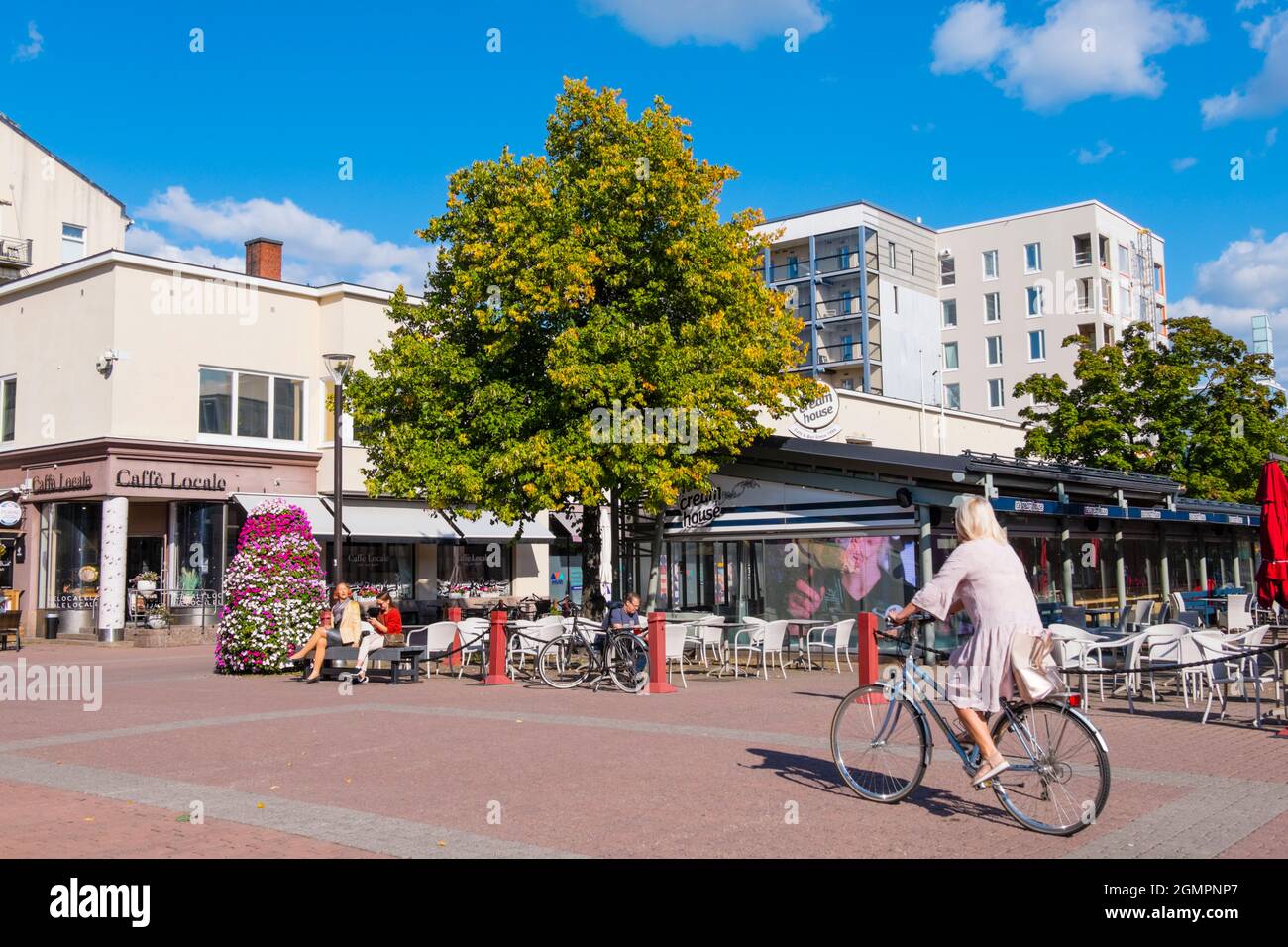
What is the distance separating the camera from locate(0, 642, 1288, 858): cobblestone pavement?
21.9 feet

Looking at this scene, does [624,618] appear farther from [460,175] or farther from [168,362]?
[168,362]

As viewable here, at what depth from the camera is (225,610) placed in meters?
19.0

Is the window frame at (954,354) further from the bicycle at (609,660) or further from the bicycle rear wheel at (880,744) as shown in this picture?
the bicycle rear wheel at (880,744)

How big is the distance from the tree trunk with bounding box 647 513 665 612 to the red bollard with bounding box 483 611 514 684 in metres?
5.82

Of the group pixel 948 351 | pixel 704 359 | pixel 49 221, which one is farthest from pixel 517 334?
pixel 948 351

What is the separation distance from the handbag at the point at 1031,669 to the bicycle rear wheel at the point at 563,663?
381 inches

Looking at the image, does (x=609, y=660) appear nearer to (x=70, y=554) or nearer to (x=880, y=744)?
(x=880, y=744)

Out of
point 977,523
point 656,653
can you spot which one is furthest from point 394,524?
point 977,523

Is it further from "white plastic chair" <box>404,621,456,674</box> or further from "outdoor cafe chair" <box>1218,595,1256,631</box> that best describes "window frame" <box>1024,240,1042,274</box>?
"white plastic chair" <box>404,621,456,674</box>

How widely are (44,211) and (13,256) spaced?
2664 millimetres

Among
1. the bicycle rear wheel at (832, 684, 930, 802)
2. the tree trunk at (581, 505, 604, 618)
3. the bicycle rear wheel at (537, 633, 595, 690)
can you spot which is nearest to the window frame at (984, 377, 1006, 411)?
the tree trunk at (581, 505, 604, 618)

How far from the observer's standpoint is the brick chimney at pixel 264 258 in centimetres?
3416

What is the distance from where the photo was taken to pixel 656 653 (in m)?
15.3
